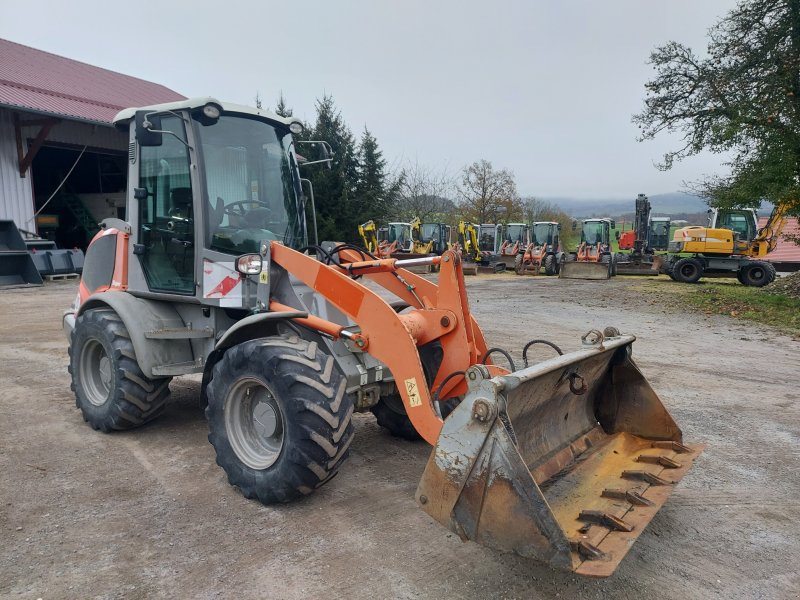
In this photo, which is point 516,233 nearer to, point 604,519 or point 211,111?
point 211,111

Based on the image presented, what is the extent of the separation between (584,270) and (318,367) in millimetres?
21285

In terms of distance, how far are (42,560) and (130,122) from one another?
11.5ft

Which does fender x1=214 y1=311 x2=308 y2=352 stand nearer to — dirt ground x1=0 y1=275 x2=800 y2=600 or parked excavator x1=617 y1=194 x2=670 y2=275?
dirt ground x1=0 y1=275 x2=800 y2=600

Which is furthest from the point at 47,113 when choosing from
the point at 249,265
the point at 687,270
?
the point at 687,270

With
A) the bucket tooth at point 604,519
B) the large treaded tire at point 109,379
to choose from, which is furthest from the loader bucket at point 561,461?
the large treaded tire at point 109,379

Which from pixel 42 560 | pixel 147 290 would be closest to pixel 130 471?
pixel 42 560

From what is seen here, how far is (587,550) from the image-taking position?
8.53ft

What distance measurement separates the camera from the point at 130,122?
16.6ft

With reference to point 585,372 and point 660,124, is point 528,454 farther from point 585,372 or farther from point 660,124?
point 660,124

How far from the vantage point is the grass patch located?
39.8 ft

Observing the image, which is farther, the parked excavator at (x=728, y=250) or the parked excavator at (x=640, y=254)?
the parked excavator at (x=640, y=254)

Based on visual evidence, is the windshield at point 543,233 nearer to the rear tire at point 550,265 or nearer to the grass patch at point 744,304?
the rear tire at point 550,265

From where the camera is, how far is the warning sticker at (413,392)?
3.40 m

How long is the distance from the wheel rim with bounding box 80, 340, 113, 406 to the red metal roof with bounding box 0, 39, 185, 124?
16.0 meters
